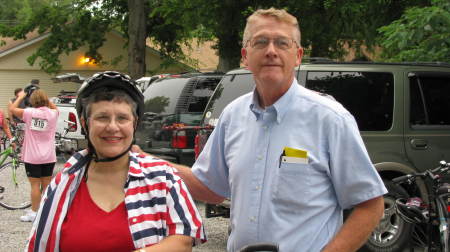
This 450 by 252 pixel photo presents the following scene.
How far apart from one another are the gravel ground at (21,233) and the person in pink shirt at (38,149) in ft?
0.89

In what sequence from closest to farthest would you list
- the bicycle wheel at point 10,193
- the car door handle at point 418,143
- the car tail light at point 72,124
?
the car door handle at point 418,143, the bicycle wheel at point 10,193, the car tail light at point 72,124

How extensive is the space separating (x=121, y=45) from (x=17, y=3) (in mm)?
36044

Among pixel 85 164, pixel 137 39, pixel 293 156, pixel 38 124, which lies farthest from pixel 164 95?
pixel 137 39

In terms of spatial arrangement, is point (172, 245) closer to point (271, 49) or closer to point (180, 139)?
point (271, 49)

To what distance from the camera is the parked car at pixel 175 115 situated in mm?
8930

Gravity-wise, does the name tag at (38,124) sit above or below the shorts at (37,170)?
above

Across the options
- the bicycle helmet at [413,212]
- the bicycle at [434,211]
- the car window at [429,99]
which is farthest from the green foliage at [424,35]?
the bicycle helmet at [413,212]

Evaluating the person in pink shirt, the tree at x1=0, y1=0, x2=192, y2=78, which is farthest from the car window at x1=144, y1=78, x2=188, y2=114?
the tree at x1=0, y1=0, x2=192, y2=78

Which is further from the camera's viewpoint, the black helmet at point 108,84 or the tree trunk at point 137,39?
the tree trunk at point 137,39

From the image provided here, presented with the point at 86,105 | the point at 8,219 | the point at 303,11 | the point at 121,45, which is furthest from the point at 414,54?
the point at 121,45

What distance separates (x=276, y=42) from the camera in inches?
105

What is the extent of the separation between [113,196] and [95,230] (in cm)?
16

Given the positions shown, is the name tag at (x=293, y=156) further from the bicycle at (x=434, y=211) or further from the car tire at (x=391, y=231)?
the car tire at (x=391, y=231)

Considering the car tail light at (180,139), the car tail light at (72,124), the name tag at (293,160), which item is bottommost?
the car tail light at (72,124)
